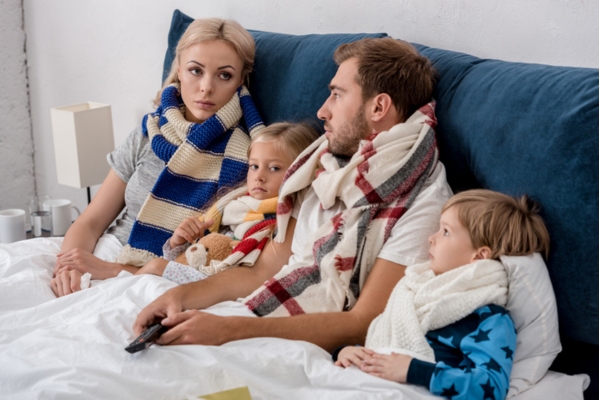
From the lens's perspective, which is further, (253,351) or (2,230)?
(2,230)

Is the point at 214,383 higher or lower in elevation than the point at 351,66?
lower

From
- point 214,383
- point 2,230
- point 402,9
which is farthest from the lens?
point 2,230

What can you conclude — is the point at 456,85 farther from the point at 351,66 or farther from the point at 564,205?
the point at 564,205

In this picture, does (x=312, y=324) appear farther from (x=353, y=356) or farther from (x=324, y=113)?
(x=324, y=113)

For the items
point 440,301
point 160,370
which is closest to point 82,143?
point 160,370

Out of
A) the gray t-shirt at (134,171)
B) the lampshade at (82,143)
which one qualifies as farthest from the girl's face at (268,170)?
Result: the lampshade at (82,143)

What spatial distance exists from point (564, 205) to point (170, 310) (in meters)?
0.85

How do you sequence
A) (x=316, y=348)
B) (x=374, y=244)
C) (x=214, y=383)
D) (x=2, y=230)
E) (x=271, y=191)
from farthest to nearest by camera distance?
(x=2, y=230), (x=271, y=191), (x=374, y=244), (x=316, y=348), (x=214, y=383)

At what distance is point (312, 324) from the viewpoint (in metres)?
1.53

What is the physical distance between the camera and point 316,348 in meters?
1.47

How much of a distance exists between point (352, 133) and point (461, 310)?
22.1 inches

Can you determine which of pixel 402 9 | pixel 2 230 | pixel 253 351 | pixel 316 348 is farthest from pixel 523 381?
pixel 2 230

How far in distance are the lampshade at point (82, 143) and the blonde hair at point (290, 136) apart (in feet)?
3.58

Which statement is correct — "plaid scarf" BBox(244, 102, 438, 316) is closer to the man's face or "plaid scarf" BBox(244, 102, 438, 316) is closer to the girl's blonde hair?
the man's face
